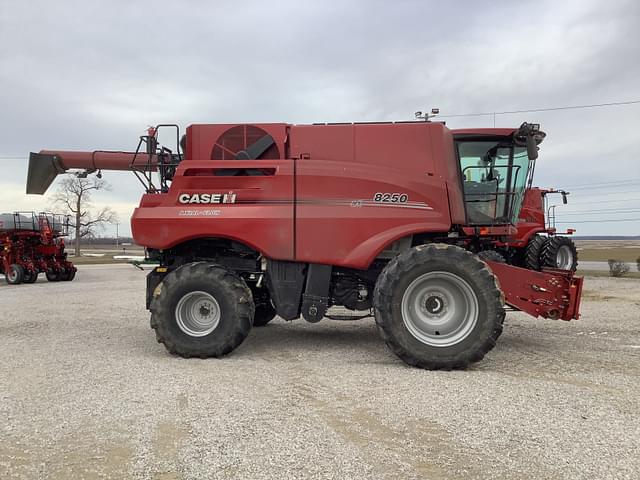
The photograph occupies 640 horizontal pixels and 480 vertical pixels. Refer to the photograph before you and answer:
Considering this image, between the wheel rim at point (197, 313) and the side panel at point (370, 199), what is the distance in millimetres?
1327

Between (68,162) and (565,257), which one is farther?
(565,257)

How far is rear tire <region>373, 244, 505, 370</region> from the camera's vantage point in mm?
5758

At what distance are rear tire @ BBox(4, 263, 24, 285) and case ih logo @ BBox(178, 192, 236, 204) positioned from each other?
1797 centimetres

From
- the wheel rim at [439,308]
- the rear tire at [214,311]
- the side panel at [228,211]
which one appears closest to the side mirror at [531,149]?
the wheel rim at [439,308]

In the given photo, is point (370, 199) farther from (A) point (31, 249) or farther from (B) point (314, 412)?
(A) point (31, 249)

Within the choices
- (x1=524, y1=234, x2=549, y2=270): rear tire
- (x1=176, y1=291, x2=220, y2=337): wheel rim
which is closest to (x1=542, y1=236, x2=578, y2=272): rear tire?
(x1=524, y1=234, x2=549, y2=270): rear tire

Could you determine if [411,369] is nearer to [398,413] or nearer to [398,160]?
[398,413]

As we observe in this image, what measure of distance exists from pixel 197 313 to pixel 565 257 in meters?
10.9

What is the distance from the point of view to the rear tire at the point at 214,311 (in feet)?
20.7

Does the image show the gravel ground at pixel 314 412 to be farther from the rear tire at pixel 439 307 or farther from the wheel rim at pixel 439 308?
the wheel rim at pixel 439 308

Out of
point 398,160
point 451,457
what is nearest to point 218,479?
point 451,457

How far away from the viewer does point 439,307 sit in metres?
6.11

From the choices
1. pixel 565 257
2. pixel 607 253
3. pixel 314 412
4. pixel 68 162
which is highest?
pixel 68 162

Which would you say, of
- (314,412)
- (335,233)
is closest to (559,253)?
(335,233)
